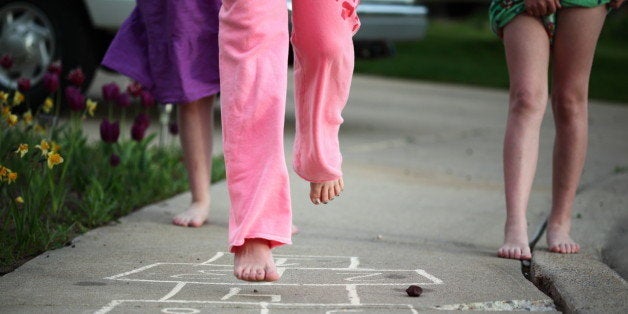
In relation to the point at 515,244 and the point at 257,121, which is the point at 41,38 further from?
the point at 257,121

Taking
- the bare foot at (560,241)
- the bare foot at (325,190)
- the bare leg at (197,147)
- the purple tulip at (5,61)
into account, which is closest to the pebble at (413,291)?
the bare foot at (325,190)

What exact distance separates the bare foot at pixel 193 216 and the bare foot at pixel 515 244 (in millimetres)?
1209

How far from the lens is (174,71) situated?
14.3 feet

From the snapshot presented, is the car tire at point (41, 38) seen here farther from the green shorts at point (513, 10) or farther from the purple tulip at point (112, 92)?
the green shorts at point (513, 10)

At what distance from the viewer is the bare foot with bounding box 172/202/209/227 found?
174 inches

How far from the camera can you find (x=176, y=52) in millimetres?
4340

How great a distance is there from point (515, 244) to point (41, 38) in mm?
4196

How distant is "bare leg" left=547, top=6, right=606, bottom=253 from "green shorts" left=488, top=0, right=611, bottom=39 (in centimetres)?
2

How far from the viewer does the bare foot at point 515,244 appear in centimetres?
398

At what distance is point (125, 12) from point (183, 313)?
4.54 m

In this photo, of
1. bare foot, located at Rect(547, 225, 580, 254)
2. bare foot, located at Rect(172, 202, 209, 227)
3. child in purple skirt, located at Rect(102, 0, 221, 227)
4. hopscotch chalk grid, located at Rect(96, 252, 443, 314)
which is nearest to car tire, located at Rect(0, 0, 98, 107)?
child in purple skirt, located at Rect(102, 0, 221, 227)

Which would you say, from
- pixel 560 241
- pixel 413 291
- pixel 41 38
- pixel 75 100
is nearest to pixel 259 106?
pixel 413 291

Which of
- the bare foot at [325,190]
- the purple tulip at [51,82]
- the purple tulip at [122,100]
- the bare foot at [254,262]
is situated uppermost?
the purple tulip at [51,82]

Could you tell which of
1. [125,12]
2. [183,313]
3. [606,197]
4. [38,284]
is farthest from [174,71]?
[125,12]
